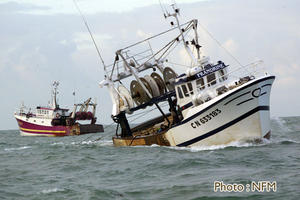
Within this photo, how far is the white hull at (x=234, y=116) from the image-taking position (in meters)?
18.9

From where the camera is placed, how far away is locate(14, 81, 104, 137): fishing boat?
64188 mm

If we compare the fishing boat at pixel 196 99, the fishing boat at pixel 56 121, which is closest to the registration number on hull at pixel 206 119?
the fishing boat at pixel 196 99

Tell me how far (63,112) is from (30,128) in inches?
227

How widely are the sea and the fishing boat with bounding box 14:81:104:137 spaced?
44.3m

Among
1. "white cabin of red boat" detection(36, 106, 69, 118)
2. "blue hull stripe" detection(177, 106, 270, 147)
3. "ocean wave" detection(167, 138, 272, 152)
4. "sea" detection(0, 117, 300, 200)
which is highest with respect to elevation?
"white cabin of red boat" detection(36, 106, 69, 118)

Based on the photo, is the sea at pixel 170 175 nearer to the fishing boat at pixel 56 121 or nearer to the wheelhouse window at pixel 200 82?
the wheelhouse window at pixel 200 82

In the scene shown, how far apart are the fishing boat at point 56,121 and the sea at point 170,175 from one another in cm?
4427

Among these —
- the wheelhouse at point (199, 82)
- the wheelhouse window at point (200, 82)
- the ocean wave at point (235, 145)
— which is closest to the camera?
the ocean wave at point (235, 145)

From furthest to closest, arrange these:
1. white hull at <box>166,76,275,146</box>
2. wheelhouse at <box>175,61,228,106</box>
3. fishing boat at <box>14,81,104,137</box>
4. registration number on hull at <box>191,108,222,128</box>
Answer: fishing boat at <box>14,81,104,137</box> < wheelhouse at <box>175,61,228,106</box> < registration number on hull at <box>191,108,222,128</box> < white hull at <box>166,76,275,146</box>

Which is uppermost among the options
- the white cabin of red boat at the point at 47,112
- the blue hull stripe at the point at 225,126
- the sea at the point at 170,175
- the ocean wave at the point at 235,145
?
the white cabin of red boat at the point at 47,112

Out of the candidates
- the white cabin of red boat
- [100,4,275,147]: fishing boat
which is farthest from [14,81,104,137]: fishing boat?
[100,4,275,147]: fishing boat

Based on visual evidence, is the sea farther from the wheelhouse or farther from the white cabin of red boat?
the white cabin of red boat

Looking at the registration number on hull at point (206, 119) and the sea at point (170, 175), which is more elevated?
the registration number on hull at point (206, 119)

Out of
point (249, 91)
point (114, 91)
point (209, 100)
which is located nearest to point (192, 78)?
point (209, 100)
